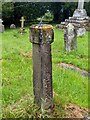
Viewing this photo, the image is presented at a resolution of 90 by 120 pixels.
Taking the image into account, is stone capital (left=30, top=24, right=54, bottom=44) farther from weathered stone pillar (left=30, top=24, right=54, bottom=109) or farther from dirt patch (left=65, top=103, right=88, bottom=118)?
dirt patch (left=65, top=103, right=88, bottom=118)

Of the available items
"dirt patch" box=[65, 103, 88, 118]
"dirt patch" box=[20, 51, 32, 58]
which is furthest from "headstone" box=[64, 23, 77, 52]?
"dirt patch" box=[65, 103, 88, 118]

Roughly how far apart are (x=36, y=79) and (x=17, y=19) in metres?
19.8

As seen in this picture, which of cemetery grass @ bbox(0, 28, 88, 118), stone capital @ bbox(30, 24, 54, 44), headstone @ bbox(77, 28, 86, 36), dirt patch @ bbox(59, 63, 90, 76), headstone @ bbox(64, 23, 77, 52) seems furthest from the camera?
headstone @ bbox(77, 28, 86, 36)

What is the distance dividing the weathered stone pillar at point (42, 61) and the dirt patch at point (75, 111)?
0.35 m

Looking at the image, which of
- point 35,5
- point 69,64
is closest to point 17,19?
point 35,5

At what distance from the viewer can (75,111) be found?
571cm

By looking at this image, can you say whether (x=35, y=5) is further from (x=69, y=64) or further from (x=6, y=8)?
(x=69, y=64)

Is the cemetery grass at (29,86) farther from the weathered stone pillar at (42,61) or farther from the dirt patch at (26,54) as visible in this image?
the weathered stone pillar at (42,61)

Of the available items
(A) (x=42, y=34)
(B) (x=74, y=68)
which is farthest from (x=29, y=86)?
(B) (x=74, y=68)

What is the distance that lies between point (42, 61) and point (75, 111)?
3.58 ft

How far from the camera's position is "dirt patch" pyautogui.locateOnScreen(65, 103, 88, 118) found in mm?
5546

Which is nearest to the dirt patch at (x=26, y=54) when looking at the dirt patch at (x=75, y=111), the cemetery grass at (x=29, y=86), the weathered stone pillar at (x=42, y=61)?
the cemetery grass at (x=29, y=86)

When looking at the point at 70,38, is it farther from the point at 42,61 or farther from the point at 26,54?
the point at 42,61

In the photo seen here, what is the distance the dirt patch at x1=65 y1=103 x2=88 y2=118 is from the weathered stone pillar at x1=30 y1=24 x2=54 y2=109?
350mm
